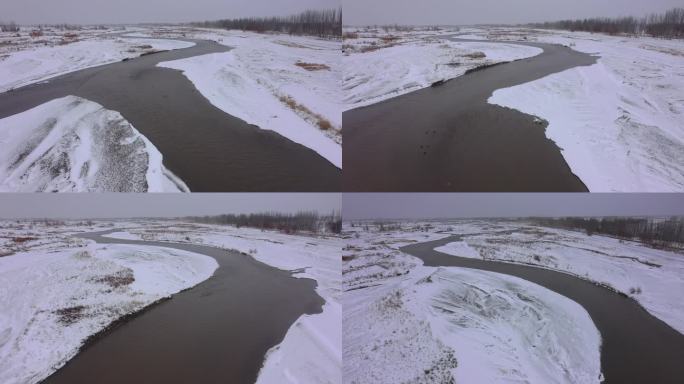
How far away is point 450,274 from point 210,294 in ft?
16.0

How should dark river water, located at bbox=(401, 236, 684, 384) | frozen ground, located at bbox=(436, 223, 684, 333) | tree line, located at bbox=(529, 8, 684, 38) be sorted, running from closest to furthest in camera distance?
1. dark river water, located at bbox=(401, 236, 684, 384)
2. tree line, located at bbox=(529, 8, 684, 38)
3. frozen ground, located at bbox=(436, 223, 684, 333)

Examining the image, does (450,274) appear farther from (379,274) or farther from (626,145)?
(626,145)

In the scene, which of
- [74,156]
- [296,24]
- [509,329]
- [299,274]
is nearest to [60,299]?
[74,156]

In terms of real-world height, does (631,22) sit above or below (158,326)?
above

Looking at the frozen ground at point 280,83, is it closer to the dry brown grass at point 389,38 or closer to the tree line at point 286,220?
the dry brown grass at point 389,38

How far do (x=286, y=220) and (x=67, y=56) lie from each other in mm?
4051

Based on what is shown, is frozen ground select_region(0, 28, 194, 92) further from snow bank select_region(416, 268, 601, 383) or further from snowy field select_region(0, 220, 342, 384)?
snow bank select_region(416, 268, 601, 383)

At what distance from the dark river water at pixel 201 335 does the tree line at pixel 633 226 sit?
15.0 ft

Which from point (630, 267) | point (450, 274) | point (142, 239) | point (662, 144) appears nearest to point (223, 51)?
point (142, 239)

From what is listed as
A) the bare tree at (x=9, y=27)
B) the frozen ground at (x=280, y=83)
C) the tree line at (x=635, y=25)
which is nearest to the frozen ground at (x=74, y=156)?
the bare tree at (x=9, y=27)

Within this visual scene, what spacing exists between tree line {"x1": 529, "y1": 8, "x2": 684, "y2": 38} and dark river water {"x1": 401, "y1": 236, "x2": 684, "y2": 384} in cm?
446

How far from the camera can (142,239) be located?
6055mm

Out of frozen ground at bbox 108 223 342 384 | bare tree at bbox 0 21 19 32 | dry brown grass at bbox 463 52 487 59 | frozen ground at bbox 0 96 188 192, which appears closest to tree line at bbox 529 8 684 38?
dry brown grass at bbox 463 52 487 59

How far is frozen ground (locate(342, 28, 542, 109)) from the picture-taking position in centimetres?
429
